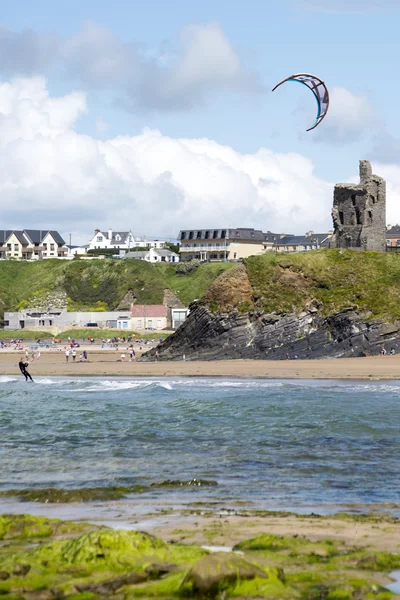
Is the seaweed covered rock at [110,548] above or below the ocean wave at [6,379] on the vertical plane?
above

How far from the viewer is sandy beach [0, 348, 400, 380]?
46875 mm

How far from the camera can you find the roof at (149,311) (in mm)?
98481

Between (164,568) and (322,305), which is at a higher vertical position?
(322,305)

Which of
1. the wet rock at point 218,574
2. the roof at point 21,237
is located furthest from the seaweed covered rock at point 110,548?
the roof at point 21,237

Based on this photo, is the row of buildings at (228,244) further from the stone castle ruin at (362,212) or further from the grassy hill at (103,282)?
the stone castle ruin at (362,212)

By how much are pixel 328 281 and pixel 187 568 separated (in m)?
54.4

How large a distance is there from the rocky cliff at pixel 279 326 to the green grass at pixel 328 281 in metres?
0.10

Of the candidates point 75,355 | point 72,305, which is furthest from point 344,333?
point 72,305

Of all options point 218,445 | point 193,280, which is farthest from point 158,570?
point 193,280

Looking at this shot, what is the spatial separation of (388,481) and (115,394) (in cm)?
2387

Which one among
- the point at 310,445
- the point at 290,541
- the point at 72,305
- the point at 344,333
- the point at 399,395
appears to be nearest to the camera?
the point at 290,541

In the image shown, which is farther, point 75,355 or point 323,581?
point 75,355

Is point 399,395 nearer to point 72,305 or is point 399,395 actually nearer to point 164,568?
point 164,568

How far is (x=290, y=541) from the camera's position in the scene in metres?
10.6
